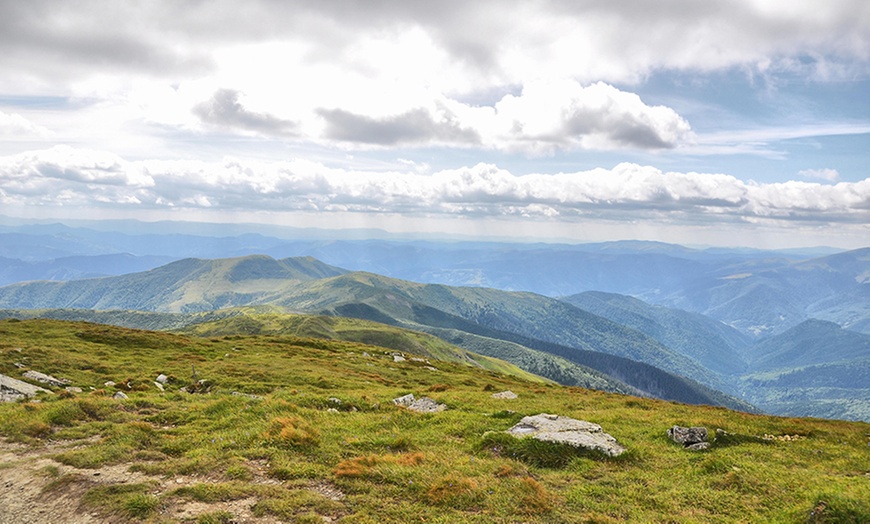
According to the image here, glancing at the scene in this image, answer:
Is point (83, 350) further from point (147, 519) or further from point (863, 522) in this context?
point (863, 522)

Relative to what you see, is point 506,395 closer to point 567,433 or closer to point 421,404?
point 421,404

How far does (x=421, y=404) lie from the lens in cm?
2994

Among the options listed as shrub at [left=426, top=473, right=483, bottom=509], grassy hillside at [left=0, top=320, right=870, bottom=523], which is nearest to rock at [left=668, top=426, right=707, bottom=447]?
grassy hillside at [left=0, top=320, right=870, bottom=523]

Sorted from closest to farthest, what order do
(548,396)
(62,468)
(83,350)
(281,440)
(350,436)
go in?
(62,468) < (281,440) < (350,436) < (548,396) < (83,350)

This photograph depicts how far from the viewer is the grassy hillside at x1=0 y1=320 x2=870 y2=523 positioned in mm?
12195

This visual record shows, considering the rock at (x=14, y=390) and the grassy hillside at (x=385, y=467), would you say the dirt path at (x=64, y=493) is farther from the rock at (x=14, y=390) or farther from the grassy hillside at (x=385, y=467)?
the rock at (x=14, y=390)

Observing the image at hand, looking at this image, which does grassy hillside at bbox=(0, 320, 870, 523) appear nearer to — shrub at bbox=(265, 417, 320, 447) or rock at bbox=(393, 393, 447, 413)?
shrub at bbox=(265, 417, 320, 447)

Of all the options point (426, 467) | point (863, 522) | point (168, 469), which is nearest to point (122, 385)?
point (168, 469)

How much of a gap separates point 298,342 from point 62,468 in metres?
79.6

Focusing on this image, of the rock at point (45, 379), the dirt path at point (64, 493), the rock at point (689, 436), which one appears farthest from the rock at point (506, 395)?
the rock at point (45, 379)

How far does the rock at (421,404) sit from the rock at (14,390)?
24.2m

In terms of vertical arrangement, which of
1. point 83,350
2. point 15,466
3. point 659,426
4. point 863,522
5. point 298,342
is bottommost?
point 298,342

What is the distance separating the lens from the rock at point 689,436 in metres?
19.5

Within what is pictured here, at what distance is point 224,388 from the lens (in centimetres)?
3691
